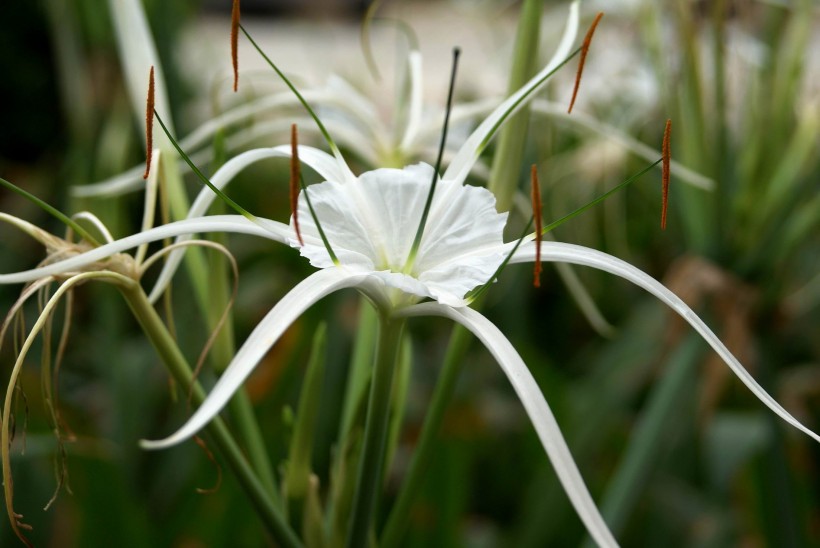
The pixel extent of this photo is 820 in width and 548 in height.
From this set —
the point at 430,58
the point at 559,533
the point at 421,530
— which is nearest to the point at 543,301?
the point at 559,533

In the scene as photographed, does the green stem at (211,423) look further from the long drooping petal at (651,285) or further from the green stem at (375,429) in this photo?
the long drooping petal at (651,285)

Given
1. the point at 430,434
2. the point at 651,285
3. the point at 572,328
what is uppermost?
the point at 651,285

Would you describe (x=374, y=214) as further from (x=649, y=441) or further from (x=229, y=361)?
(x=649, y=441)

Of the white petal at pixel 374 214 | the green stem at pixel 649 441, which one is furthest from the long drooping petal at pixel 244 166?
the green stem at pixel 649 441

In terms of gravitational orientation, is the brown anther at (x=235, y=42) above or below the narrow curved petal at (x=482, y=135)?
above

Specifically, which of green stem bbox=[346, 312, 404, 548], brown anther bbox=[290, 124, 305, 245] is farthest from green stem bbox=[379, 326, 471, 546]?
brown anther bbox=[290, 124, 305, 245]

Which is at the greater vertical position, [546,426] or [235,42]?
[235,42]

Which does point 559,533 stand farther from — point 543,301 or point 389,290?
point 389,290

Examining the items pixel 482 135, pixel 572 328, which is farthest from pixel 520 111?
pixel 572 328
